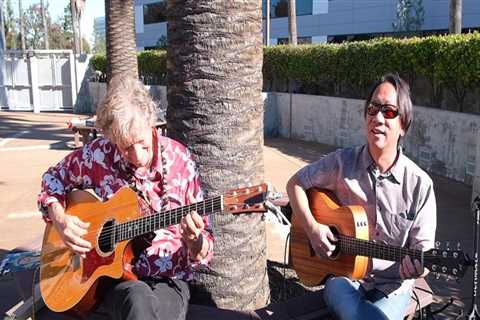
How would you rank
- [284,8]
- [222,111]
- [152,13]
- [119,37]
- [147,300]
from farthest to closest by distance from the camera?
[152,13] → [284,8] → [119,37] → [222,111] → [147,300]

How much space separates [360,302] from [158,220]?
1039mm

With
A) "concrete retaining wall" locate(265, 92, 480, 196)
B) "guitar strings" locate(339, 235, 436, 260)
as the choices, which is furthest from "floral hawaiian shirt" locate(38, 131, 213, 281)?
"concrete retaining wall" locate(265, 92, 480, 196)

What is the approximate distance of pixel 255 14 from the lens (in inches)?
138

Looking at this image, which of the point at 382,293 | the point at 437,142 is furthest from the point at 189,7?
the point at 437,142

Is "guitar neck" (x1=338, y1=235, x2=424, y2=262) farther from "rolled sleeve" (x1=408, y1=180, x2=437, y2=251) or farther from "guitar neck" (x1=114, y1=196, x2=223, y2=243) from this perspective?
"guitar neck" (x1=114, y1=196, x2=223, y2=243)

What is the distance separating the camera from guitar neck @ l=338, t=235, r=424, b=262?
2.66 meters

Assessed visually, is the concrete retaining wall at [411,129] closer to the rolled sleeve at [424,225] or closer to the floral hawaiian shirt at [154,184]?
the rolled sleeve at [424,225]

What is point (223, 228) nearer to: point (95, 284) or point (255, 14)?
point (95, 284)

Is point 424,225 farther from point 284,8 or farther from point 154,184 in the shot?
point 284,8

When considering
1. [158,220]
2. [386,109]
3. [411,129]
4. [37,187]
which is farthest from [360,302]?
[411,129]

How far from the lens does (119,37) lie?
11180 millimetres

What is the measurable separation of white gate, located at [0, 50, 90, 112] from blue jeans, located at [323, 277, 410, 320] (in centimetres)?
1988

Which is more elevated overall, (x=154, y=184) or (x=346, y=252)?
(x=154, y=184)

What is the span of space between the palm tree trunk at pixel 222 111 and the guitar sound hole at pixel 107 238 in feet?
2.46
